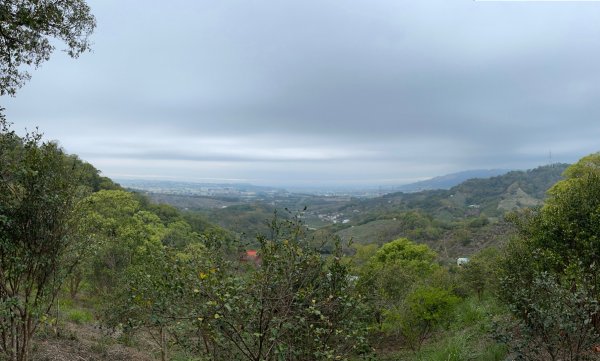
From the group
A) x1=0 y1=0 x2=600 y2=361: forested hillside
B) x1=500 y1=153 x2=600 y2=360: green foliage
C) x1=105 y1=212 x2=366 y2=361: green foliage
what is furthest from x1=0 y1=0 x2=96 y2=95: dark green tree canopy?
x1=500 y1=153 x2=600 y2=360: green foliage

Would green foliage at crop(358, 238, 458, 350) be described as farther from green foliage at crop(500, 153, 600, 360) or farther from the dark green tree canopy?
the dark green tree canopy

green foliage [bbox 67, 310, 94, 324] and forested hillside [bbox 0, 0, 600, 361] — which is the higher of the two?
forested hillside [bbox 0, 0, 600, 361]

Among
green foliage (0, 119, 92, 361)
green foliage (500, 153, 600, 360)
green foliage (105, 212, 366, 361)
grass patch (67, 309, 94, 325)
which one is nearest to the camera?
green foliage (105, 212, 366, 361)

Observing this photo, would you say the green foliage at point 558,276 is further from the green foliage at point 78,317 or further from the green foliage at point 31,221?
the green foliage at point 78,317

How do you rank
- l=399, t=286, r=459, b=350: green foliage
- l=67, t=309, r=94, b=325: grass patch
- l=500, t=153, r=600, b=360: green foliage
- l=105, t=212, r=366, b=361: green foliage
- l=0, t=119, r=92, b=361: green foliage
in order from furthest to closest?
l=67, t=309, r=94, b=325: grass patch, l=399, t=286, r=459, b=350: green foliage, l=0, t=119, r=92, b=361: green foliage, l=500, t=153, r=600, b=360: green foliage, l=105, t=212, r=366, b=361: green foliage

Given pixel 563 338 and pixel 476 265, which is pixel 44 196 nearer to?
pixel 563 338

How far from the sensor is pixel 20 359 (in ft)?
19.2

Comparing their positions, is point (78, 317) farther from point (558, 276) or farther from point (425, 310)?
point (558, 276)

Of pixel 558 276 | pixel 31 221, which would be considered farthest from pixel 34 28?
pixel 558 276

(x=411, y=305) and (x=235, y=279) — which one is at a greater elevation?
(x=235, y=279)

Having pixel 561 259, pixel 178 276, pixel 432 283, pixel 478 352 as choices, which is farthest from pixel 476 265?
pixel 178 276

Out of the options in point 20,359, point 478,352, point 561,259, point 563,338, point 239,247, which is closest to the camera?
point 239,247

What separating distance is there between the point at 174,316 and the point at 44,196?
9.49 ft

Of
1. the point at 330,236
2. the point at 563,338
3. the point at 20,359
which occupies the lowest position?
the point at 20,359
